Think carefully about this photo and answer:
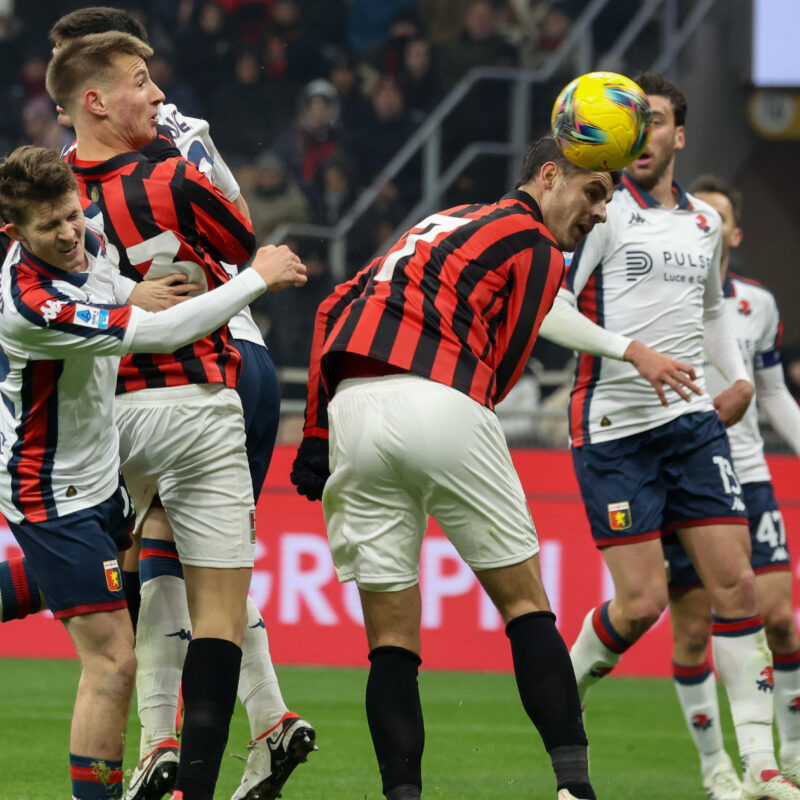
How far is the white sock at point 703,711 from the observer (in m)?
4.92

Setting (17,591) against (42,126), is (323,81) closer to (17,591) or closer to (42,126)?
(42,126)

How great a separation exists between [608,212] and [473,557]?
6.29 ft

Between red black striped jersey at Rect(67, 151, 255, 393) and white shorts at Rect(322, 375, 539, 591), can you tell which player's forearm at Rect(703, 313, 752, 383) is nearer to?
Result: white shorts at Rect(322, 375, 539, 591)

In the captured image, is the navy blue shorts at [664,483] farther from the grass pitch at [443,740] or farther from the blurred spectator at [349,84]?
the blurred spectator at [349,84]

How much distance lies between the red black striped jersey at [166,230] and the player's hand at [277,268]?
0.65 feet

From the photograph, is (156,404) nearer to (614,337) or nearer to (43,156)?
(43,156)

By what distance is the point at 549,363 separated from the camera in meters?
10.2

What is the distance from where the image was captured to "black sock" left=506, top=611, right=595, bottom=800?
11.3 ft

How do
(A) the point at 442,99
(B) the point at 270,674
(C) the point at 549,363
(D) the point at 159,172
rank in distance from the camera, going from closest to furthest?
(D) the point at 159,172 → (B) the point at 270,674 → (C) the point at 549,363 → (A) the point at 442,99

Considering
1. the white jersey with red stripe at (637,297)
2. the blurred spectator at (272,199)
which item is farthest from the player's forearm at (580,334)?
the blurred spectator at (272,199)

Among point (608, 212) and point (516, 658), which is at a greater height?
point (608, 212)

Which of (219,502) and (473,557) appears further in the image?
(219,502)

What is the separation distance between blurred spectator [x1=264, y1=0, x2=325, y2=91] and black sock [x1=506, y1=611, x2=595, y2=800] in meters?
8.98

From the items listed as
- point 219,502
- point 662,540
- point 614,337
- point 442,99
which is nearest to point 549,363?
point 442,99
